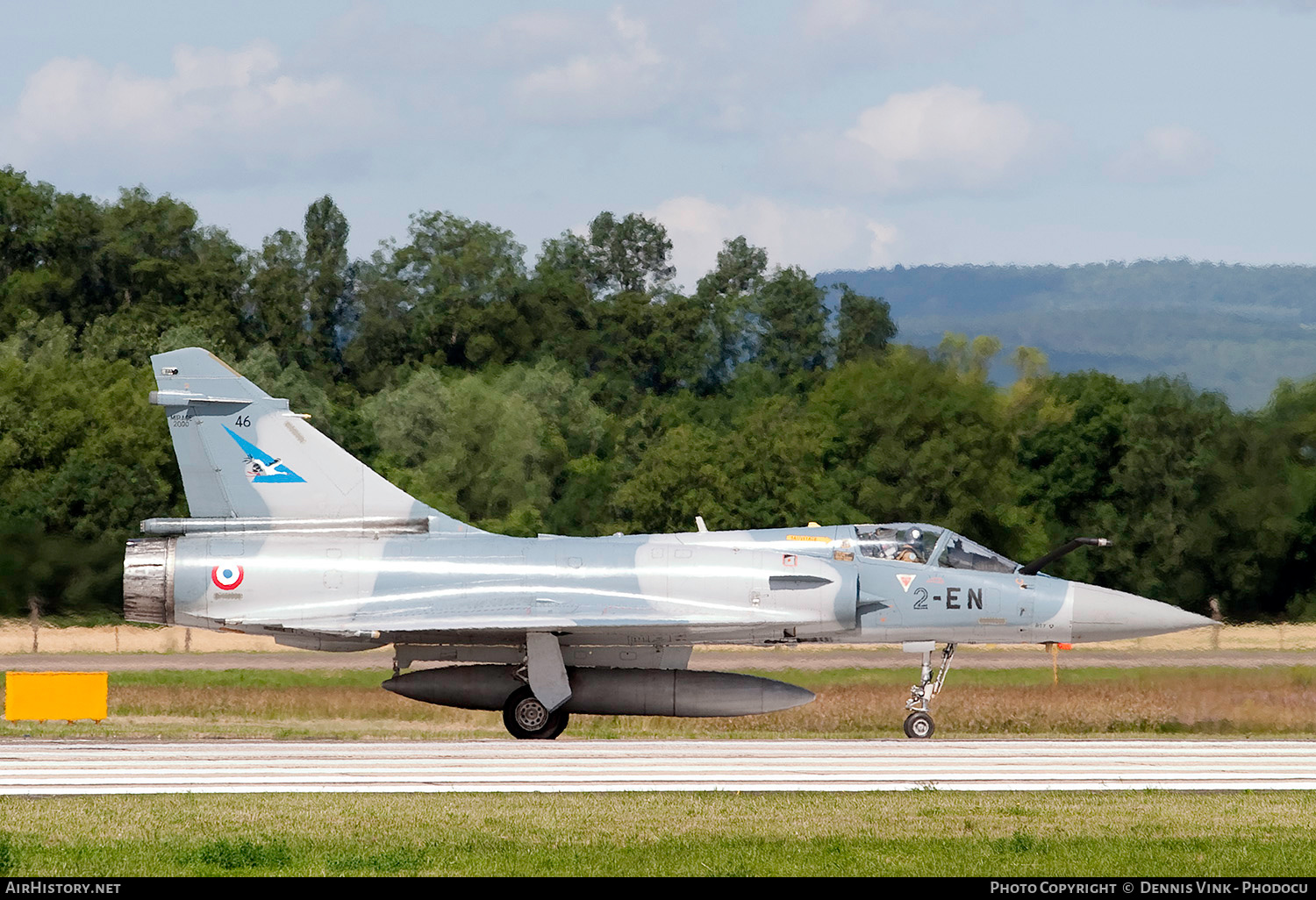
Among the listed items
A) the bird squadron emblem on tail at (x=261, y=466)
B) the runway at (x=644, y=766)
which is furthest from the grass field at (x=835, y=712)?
the bird squadron emblem on tail at (x=261, y=466)

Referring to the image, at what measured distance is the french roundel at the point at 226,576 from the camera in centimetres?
1891

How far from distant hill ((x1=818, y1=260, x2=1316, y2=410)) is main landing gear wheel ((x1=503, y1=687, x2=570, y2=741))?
33.9 meters

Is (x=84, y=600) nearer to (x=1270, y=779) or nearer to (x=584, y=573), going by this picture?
(x=584, y=573)

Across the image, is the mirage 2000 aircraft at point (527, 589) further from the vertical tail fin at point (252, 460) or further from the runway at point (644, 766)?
the runway at point (644, 766)

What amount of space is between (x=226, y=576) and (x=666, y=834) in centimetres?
947

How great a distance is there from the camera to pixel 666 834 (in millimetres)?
10898

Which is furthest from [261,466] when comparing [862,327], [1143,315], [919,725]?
[862,327]

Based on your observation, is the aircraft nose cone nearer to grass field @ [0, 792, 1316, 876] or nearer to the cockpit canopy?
the cockpit canopy

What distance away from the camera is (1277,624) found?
29828mm

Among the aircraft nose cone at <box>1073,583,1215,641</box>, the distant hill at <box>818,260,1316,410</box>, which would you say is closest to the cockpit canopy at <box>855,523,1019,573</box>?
the aircraft nose cone at <box>1073,583,1215,641</box>

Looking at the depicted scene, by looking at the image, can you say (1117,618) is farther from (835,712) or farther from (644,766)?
(644,766)

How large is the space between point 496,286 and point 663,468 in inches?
812

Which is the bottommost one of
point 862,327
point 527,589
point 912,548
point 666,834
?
point 666,834

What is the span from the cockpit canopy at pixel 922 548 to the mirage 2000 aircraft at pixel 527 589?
0.8 inches
